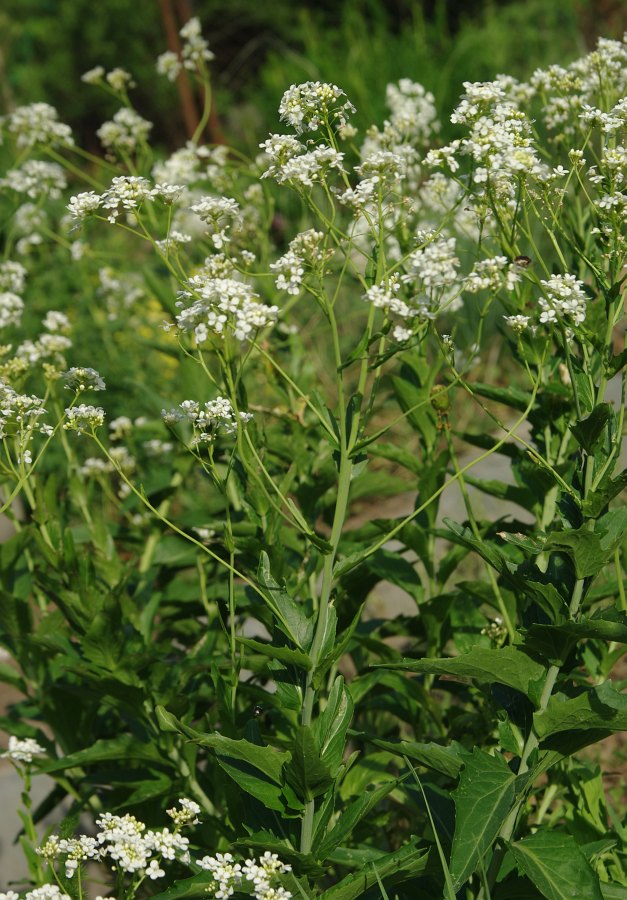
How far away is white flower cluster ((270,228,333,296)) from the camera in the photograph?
1.77 metres

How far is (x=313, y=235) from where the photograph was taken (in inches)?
72.2

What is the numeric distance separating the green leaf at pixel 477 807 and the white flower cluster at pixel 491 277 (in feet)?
2.61

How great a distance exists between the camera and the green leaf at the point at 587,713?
1684 mm

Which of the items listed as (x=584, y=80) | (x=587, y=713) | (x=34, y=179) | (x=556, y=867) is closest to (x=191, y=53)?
(x=34, y=179)

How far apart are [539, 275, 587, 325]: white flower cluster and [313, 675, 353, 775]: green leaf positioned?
728 mm

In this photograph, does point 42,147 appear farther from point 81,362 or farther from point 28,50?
point 28,50

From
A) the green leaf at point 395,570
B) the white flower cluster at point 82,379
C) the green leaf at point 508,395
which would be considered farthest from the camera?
the green leaf at point 395,570

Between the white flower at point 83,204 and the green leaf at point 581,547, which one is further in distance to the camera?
the white flower at point 83,204

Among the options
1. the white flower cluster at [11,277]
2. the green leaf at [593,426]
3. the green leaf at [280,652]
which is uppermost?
the white flower cluster at [11,277]

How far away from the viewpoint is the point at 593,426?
1.77 m

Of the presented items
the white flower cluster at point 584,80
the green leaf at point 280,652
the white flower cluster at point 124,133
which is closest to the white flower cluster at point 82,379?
the green leaf at point 280,652

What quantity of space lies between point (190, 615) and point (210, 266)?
112cm

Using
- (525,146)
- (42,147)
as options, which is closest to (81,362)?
(42,147)

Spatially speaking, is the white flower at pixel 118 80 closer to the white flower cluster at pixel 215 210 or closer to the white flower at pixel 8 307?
the white flower at pixel 8 307
